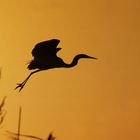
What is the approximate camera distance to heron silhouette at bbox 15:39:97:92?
1.68 meters

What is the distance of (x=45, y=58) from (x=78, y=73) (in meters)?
0.24

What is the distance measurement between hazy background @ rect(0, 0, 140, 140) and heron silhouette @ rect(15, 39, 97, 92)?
0.03 meters

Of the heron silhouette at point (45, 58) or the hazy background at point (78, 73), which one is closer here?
the hazy background at point (78, 73)

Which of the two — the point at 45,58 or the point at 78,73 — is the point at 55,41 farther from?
the point at 78,73

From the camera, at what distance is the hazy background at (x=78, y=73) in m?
1.56

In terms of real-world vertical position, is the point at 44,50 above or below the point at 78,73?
above

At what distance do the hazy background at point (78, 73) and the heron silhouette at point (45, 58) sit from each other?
0.10ft

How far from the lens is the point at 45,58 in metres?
1.71

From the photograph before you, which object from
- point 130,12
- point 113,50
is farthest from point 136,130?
point 130,12

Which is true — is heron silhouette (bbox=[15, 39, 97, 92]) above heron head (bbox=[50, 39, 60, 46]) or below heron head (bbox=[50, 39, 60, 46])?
below

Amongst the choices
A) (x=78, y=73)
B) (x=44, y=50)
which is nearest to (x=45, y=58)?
(x=44, y=50)

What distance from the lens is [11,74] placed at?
67.2 inches

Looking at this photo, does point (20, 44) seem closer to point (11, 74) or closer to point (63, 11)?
point (11, 74)

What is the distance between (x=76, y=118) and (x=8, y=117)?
43 cm
